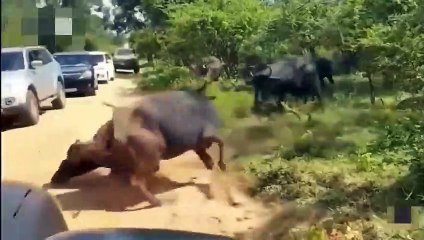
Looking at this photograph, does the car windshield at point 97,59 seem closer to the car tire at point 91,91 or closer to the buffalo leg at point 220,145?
the car tire at point 91,91

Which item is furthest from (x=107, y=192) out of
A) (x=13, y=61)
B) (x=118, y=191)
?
(x=13, y=61)

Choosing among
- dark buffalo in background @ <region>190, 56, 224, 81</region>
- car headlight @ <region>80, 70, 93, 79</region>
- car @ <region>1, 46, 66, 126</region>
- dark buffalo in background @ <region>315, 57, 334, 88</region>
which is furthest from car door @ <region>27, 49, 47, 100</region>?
dark buffalo in background @ <region>315, 57, 334, 88</region>

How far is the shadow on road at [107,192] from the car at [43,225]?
0.10 meters

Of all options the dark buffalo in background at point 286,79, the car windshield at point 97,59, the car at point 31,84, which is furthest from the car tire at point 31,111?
the dark buffalo in background at point 286,79

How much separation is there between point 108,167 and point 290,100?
933 millimetres

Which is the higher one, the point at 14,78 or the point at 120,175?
the point at 14,78

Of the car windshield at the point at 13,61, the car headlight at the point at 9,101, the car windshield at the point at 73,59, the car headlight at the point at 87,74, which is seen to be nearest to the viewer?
the car windshield at the point at 13,61

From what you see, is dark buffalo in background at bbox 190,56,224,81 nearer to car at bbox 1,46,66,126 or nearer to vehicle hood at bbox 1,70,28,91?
car at bbox 1,46,66,126

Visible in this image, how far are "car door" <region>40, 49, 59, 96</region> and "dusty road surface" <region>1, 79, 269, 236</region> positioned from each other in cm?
10

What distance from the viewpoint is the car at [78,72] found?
327 cm

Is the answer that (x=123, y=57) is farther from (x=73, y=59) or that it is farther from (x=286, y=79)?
(x=286, y=79)

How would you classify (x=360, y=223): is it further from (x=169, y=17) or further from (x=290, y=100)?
(x=169, y=17)

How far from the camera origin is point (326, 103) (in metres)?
3.50

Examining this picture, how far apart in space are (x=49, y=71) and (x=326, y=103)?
1.32 m
